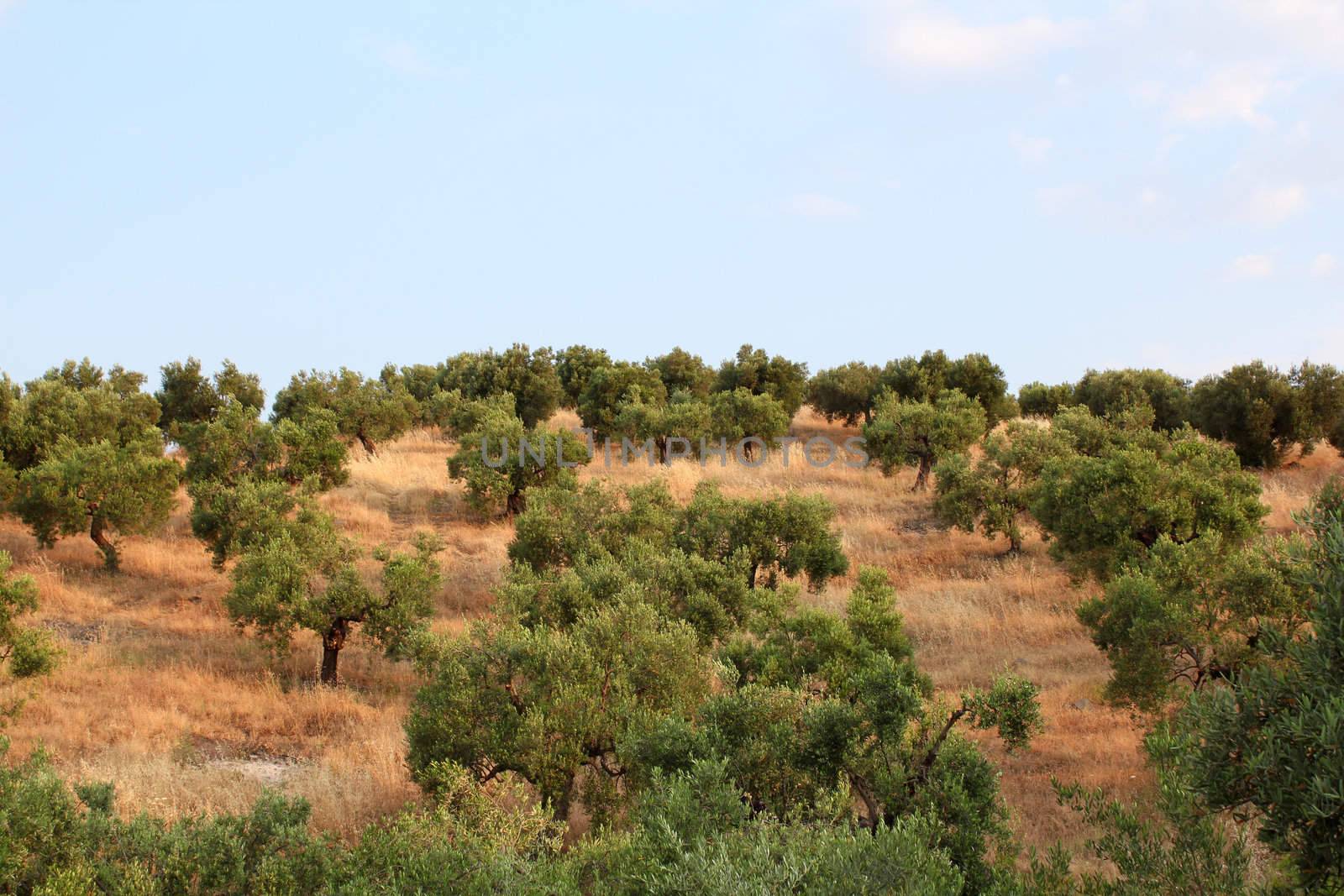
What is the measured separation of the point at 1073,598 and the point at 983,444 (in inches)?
285

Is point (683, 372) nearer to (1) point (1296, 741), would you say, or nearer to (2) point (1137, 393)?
(2) point (1137, 393)

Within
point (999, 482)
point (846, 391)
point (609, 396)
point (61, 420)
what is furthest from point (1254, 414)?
point (61, 420)

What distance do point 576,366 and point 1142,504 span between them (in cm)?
3778

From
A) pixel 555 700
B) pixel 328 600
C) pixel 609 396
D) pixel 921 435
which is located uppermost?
pixel 609 396

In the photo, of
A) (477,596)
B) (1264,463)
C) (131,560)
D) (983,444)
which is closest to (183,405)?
(131,560)

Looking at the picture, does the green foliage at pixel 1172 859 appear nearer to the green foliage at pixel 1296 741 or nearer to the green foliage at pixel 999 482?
the green foliage at pixel 1296 741

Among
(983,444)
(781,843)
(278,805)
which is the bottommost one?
(278,805)

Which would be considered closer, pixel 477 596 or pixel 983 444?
pixel 477 596

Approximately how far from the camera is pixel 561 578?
17.0 meters

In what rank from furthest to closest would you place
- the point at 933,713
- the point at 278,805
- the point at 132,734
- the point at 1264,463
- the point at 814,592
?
the point at 1264,463 → the point at 814,592 → the point at 132,734 → the point at 933,713 → the point at 278,805

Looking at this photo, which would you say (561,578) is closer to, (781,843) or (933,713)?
(933,713)

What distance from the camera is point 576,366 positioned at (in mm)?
53531

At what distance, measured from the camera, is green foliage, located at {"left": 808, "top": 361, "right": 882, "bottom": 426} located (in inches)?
2023

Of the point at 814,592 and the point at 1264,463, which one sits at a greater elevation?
the point at 1264,463
